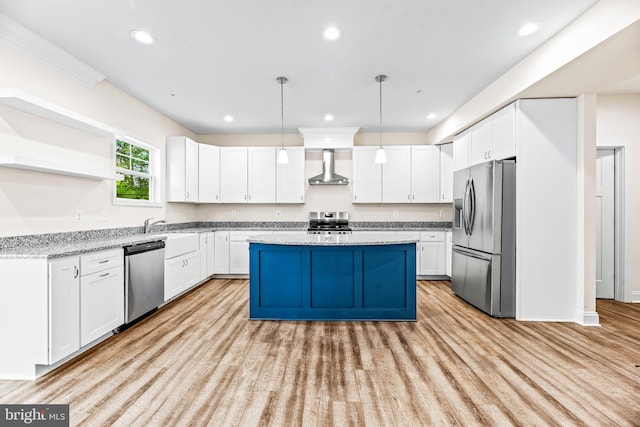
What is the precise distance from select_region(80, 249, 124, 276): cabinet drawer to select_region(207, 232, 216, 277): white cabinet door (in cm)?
221

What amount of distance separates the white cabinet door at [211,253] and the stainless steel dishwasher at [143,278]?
1.48m

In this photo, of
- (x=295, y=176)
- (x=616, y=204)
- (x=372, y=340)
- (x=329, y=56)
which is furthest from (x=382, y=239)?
(x=616, y=204)

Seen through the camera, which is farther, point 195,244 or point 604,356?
point 195,244

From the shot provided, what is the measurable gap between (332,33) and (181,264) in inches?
138

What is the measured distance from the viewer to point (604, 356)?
8.38ft

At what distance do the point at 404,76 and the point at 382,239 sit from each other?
189cm

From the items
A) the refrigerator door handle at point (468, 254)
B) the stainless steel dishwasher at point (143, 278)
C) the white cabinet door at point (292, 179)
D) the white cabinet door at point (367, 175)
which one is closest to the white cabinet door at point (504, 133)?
the refrigerator door handle at point (468, 254)

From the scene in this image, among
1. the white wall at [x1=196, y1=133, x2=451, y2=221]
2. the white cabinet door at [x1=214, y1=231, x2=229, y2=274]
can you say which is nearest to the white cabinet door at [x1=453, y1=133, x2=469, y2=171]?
the white wall at [x1=196, y1=133, x2=451, y2=221]

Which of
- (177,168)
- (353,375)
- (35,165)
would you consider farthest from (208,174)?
(353,375)

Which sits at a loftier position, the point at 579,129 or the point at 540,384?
the point at 579,129

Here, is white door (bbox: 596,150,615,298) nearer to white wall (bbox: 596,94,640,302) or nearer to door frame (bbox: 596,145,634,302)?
door frame (bbox: 596,145,634,302)

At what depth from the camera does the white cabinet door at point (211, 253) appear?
5.23m

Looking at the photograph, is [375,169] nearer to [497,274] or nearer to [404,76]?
[404,76]

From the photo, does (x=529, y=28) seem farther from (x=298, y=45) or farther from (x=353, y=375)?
(x=353, y=375)
